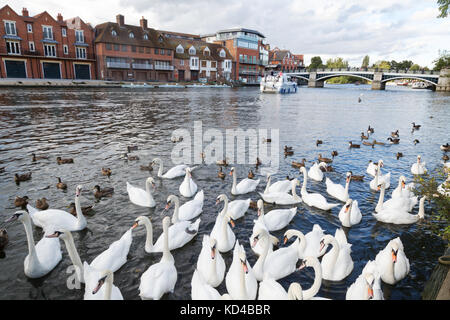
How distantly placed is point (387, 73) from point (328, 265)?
310 ft

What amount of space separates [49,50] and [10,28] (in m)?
6.56

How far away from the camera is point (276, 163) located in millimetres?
12922

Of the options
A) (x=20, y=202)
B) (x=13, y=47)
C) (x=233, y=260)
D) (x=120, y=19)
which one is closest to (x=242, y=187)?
(x=233, y=260)

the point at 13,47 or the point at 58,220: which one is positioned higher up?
the point at 13,47

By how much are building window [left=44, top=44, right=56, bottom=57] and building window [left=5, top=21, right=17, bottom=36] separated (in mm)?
5118

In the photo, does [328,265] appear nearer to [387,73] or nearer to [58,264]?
[58,264]

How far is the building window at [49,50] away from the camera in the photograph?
5375 centimetres

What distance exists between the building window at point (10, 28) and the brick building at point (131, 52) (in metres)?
14.0

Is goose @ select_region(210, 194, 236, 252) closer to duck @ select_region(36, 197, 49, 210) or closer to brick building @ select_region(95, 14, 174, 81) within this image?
duck @ select_region(36, 197, 49, 210)

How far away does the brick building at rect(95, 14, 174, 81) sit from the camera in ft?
194

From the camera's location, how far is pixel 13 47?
165 feet

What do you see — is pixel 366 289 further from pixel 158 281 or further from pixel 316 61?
pixel 316 61

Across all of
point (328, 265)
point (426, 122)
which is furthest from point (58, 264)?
point (426, 122)

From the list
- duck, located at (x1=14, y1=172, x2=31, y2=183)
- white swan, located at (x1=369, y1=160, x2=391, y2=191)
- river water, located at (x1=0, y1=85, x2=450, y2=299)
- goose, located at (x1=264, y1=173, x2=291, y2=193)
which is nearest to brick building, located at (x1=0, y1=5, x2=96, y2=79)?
river water, located at (x1=0, y1=85, x2=450, y2=299)
